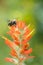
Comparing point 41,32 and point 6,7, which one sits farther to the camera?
point 6,7

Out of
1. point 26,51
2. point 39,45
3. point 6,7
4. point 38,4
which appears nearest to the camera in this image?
point 26,51

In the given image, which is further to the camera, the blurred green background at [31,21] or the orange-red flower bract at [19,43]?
the blurred green background at [31,21]

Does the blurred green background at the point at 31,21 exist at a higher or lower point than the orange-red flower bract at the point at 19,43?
higher

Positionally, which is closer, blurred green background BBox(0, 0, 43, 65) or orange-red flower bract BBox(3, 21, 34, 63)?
orange-red flower bract BBox(3, 21, 34, 63)

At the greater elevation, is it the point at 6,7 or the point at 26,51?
the point at 6,7

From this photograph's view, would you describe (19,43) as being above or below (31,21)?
below

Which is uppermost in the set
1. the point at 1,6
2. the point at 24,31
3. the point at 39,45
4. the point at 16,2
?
the point at 1,6

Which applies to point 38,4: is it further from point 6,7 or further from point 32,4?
point 6,7

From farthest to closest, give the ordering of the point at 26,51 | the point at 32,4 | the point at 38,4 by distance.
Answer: the point at 32,4
the point at 38,4
the point at 26,51

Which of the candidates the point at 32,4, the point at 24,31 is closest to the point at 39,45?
the point at 32,4

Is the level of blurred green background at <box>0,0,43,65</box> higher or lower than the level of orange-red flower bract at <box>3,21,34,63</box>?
higher

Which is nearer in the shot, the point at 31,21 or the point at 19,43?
the point at 19,43
